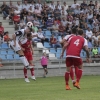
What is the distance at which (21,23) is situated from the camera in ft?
100

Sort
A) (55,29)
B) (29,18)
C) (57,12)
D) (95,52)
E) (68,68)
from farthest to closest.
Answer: (57,12) < (55,29) < (29,18) < (95,52) < (68,68)

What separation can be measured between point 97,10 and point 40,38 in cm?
673

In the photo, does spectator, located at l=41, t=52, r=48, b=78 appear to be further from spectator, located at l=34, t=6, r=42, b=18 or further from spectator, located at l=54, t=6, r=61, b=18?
spectator, located at l=54, t=6, r=61, b=18

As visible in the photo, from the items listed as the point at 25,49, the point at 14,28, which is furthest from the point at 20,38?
the point at 14,28

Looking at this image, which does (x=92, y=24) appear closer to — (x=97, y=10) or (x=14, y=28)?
(x=97, y=10)

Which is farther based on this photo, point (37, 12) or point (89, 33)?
point (37, 12)

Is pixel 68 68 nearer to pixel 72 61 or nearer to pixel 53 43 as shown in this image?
pixel 72 61

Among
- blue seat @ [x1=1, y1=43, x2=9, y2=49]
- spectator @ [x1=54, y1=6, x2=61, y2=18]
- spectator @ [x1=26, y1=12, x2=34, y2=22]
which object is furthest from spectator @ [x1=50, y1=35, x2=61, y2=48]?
spectator @ [x1=54, y1=6, x2=61, y2=18]

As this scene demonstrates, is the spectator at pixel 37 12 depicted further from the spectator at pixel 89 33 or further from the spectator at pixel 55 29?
the spectator at pixel 89 33

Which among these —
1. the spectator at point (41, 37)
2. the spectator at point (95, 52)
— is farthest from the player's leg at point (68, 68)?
the spectator at point (41, 37)

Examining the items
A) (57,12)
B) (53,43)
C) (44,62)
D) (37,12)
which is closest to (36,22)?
(37,12)

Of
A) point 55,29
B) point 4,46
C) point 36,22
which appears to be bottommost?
point 4,46

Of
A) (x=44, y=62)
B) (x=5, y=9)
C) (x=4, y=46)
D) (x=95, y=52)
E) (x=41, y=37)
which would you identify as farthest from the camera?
(x=5, y=9)

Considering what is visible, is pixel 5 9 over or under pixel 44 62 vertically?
over
